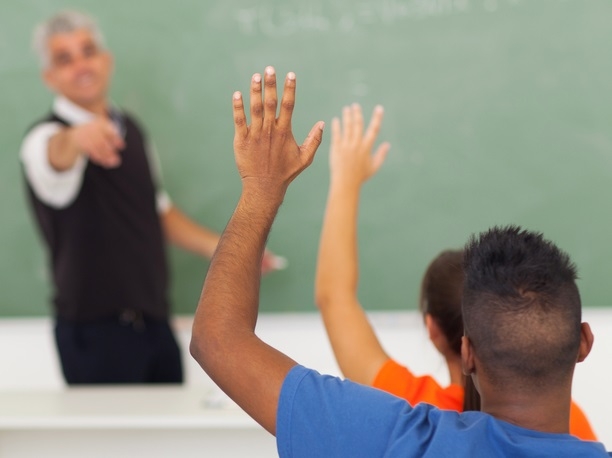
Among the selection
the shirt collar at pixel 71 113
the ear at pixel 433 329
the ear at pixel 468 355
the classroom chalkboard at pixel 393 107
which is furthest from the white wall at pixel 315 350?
the ear at pixel 468 355

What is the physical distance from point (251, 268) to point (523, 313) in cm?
33

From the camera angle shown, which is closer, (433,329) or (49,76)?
(433,329)

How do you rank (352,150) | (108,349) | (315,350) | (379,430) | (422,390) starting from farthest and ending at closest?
(315,350), (108,349), (352,150), (422,390), (379,430)

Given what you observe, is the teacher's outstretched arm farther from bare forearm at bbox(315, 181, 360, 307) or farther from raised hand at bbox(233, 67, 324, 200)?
bare forearm at bbox(315, 181, 360, 307)

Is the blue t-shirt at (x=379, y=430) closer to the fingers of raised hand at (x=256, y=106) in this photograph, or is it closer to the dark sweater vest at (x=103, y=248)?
the fingers of raised hand at (x=256, y=106)

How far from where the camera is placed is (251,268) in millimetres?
1063

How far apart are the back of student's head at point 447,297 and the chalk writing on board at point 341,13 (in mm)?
1627

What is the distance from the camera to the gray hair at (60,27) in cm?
313

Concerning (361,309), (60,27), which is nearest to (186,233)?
(60,27)

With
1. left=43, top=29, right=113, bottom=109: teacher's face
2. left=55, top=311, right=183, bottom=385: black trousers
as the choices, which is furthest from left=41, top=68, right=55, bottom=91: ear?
left=55, top=311, right=183, bottom=385: black trousers

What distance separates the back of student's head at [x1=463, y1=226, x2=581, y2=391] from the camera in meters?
1.00

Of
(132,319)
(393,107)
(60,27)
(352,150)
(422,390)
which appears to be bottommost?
(132,319)

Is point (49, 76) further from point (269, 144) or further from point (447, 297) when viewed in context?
point (269, 144)

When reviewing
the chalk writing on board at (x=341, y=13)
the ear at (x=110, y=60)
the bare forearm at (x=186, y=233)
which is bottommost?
the bare forearm at (x=186, y=233)
